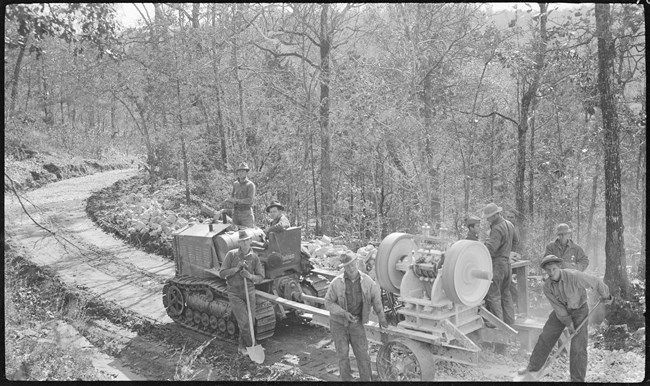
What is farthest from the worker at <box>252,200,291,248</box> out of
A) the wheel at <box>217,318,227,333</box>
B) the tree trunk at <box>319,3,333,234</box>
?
the tree trunk at <box>319,3,333,234</box>

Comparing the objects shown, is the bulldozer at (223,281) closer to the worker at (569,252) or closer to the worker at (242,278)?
the worker at (242,278)

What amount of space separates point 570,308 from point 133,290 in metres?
8.78

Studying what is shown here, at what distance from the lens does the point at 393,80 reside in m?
18.6

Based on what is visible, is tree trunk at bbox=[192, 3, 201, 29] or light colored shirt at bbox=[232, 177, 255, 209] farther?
tree trunk at bbox=[192, 3, 201, 29]

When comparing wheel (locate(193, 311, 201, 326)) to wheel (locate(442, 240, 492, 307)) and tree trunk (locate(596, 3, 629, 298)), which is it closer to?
wheel (locate(442, 240, 492, 307))

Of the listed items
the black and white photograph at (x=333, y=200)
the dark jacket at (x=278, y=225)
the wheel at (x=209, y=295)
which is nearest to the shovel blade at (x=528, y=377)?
the black and white photograph at (x=333, y=200)

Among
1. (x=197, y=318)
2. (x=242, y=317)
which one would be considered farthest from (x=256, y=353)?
(x=197, y=318)

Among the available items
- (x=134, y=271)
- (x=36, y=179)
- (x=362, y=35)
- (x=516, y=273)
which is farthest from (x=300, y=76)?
(x=516, y=273)

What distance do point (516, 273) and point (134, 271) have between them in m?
8.58

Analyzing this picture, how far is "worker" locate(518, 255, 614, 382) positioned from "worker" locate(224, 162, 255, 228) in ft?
20.1

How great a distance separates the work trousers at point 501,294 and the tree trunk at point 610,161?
2.40 metres

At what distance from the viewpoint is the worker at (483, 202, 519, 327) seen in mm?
7898

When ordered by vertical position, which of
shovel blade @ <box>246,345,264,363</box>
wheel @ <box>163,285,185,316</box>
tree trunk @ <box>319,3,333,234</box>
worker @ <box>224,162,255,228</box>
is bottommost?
shovel blade @ <box>246,345,264,363</box>

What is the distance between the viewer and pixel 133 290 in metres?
12.1
